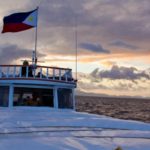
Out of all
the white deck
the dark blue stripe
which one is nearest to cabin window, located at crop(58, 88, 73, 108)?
the dark blue stripe

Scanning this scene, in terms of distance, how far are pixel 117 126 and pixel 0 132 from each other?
9.42ft

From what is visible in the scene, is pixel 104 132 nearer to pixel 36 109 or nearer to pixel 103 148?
pixel 103 148

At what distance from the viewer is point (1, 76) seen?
16406 mm

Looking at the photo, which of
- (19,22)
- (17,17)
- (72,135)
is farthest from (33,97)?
(72,135)

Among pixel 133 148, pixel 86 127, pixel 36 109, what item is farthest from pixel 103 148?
pixel 36 109

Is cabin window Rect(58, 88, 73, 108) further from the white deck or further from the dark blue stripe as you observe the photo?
the white deck

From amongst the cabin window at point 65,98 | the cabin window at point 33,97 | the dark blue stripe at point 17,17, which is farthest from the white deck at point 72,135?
the dark blue stripe at point 17,17

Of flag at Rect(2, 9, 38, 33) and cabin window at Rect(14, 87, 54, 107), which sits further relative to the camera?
flag at Rect(2, 9, 38, 33)

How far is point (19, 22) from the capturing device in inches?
734

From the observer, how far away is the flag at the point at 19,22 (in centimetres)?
1858

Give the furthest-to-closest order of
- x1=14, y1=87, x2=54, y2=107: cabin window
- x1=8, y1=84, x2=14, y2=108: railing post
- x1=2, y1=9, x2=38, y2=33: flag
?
x1=2, y1=9, x2=38, y2=33: flag
x1=14, y1=87, x2=54, y2=107: cabin window
x1=8, y1=84, x2=14, y2=108: railing post

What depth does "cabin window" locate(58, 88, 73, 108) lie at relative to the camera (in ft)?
53.2

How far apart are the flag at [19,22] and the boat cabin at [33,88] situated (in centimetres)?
261

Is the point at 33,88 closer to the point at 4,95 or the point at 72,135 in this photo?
the point at 4,95
